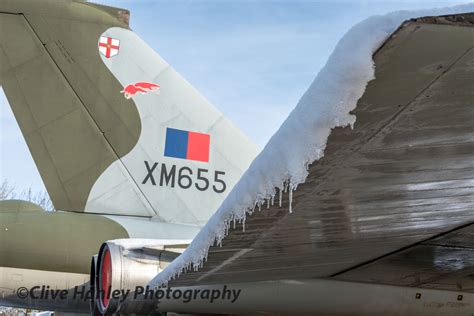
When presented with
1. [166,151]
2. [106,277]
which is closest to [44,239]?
[106,277]

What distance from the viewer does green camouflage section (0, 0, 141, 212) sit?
5906mm

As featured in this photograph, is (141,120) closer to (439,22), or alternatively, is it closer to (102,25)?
(102,25)

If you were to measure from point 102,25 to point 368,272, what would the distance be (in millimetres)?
3821

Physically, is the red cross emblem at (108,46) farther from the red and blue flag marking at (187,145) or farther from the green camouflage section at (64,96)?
the red and blue flag marking at (187,145)

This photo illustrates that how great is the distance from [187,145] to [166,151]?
0.23 metres

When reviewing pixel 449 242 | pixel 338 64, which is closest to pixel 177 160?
pixel 449 242

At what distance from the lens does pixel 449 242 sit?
13.3 feet

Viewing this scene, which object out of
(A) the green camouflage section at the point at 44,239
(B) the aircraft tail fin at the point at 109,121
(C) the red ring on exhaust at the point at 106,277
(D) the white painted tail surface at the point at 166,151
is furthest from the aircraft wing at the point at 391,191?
(B) the aircraft tail fin at the point at 109,121

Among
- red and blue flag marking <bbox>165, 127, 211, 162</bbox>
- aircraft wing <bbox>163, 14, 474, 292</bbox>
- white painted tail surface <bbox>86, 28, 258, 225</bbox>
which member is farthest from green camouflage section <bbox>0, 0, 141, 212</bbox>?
aircraft wing <bbox>163, 14, 474, 292</bbox>

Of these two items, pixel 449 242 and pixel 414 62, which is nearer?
pixel 414 62

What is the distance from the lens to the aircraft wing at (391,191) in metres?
1.41

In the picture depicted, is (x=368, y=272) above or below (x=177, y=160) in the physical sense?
below

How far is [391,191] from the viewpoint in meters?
2.41

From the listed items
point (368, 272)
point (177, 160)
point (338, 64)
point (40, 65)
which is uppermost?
point (40, 65)
